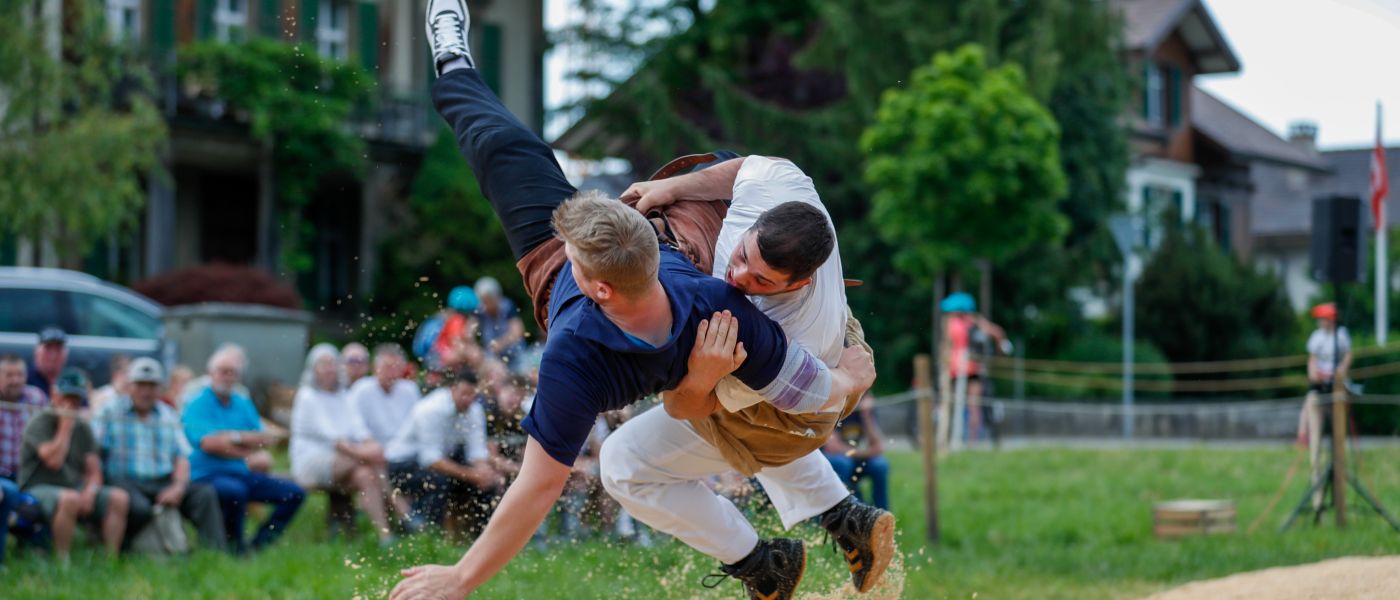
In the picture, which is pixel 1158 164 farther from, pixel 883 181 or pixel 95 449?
pixel 95 449

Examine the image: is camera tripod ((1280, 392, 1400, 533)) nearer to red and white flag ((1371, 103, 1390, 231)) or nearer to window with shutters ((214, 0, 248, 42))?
red and white flag ((1371, 103, 1390, 231))

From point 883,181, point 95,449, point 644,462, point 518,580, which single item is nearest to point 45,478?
point 95,449

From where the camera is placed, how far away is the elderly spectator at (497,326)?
9.02m

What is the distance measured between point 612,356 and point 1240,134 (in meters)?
38.2

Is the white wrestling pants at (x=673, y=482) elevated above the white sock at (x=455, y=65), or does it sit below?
below

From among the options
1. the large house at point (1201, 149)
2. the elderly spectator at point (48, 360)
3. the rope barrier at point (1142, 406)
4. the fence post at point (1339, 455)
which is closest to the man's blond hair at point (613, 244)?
the elderly spectator at point (48, 360)

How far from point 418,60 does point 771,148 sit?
755 cm

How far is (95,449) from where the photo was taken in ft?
28.6

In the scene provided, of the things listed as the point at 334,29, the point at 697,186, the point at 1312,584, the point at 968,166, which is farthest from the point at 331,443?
the point at 334,29

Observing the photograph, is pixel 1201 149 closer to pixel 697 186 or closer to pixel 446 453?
pixel 446 453

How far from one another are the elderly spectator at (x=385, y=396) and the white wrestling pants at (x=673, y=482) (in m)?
4.63

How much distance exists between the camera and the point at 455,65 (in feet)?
17.5

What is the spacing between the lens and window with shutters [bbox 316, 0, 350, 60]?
84.4 feet

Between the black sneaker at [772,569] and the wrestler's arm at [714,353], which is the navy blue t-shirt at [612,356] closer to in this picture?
the wrestler's arm at [714,353]
